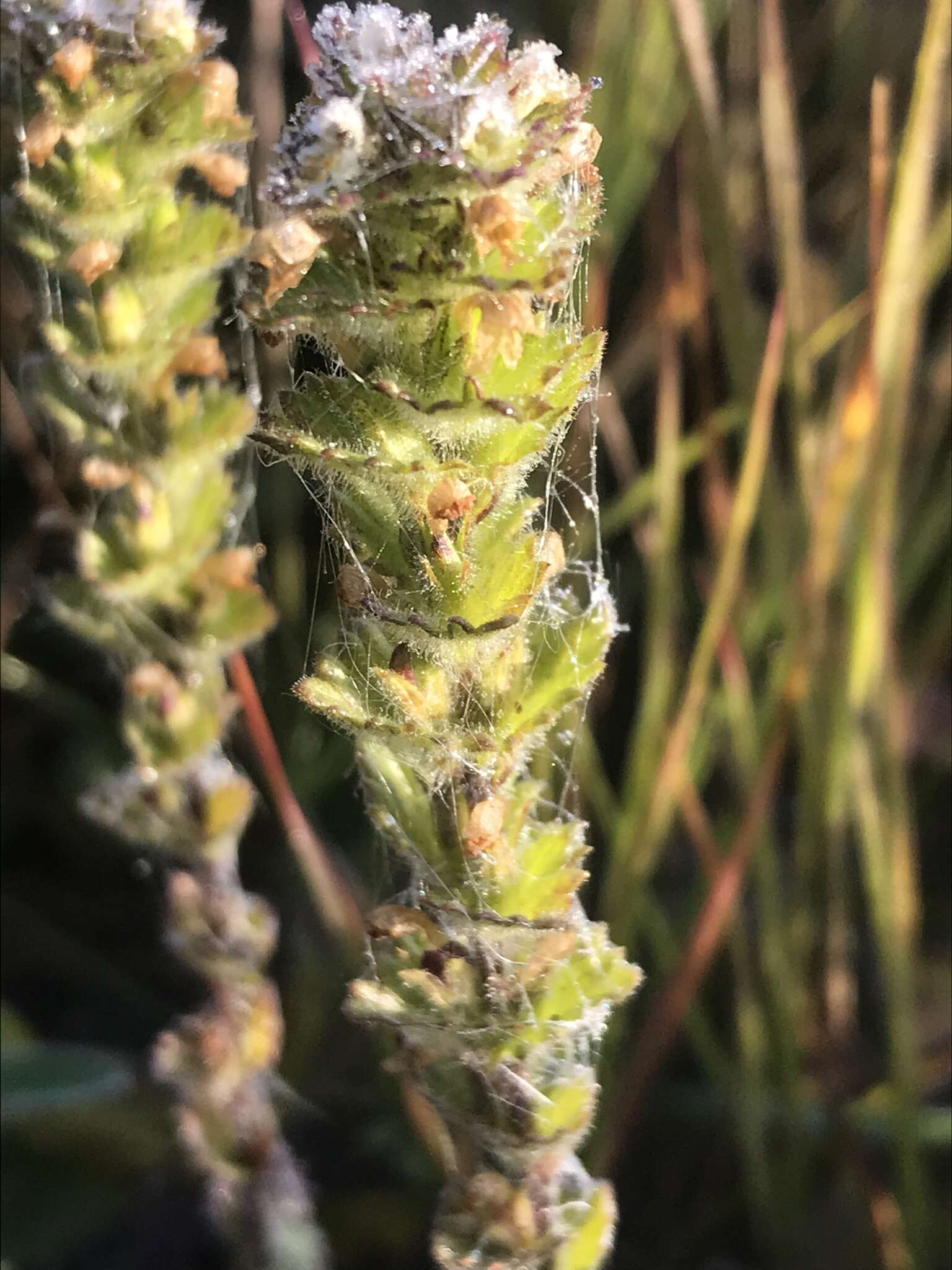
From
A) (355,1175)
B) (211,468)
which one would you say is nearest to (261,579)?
Result: (211,468)

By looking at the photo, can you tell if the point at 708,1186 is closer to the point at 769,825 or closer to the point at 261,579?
the point at 769,825

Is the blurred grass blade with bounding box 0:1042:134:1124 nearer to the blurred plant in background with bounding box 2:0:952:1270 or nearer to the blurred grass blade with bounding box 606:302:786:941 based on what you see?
the blurred plant in background with bounding box 2:0:952:1270

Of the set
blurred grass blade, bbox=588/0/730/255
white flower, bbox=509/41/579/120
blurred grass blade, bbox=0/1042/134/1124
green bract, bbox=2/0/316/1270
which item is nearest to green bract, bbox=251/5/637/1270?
white flower, bbox=509/41/579/120

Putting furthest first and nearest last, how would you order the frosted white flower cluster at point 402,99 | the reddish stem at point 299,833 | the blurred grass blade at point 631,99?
the blurred grass blade at point 631,99, the reddish stem at point 299,833, the frosted white flower cluster at point 402,99

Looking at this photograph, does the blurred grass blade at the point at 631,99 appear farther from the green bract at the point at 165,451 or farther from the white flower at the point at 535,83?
the white flower at the point at 535,83

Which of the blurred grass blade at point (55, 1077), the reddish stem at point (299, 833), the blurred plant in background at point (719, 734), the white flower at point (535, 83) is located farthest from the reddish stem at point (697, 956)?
the white flower at point (535, 83)

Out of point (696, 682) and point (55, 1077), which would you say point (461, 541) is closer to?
point (696, 682)

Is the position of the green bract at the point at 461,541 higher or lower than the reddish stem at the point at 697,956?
higher
